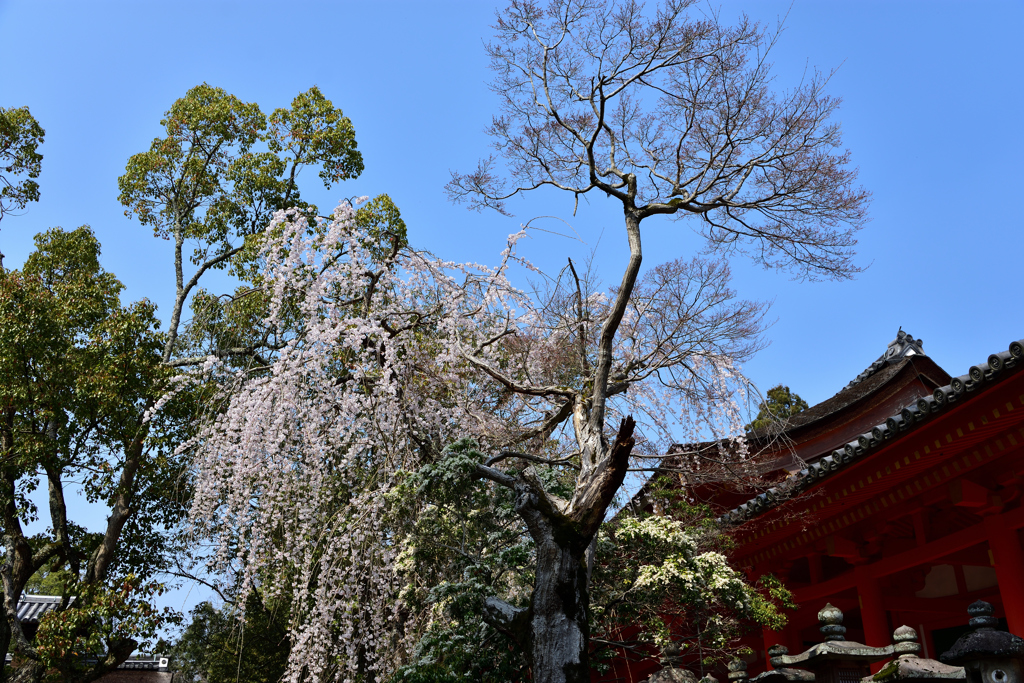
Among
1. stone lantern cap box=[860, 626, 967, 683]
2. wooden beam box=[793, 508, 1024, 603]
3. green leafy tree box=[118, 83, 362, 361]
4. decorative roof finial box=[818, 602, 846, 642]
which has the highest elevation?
green leafy tree box=[118, 83, 362, 361]

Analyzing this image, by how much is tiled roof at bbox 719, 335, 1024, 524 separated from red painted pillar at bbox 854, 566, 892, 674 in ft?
4.14

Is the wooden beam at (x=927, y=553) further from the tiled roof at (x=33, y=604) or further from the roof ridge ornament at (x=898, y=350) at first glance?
the tiled roof at (x=33, y=604)

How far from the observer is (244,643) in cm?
1265

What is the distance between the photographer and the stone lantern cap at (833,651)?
4.16 metres

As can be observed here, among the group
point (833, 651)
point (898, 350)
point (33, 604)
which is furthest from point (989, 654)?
point (33, 604)

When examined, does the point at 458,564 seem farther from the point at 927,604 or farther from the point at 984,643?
the point at 927,604

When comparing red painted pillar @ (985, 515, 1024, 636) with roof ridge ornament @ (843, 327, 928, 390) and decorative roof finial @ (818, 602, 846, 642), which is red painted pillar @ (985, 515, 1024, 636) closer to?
decorative roof finial @ (818, 602, 846, 642)

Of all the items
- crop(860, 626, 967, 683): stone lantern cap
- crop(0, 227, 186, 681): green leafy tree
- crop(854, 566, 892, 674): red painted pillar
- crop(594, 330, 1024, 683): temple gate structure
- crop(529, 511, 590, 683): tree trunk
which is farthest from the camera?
crop(0, 227, 186, 681): green leafy tree

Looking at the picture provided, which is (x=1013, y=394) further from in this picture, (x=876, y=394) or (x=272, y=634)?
(x=272, y=634)

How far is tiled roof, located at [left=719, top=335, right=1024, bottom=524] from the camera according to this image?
491 centimetres

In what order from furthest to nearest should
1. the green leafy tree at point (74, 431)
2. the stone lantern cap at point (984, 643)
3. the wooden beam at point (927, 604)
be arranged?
1. the green leafy tree at point (74, 431)
2. the wooden beam at point (927, 604)
3. the stone lantern cap at point (984, 643)

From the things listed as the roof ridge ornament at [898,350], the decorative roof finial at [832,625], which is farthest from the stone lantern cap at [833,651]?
the roof ridge ornament at [898,350]

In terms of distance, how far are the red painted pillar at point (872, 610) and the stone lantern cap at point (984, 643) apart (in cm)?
373

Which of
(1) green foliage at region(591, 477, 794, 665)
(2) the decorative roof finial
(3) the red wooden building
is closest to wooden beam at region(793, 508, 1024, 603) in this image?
(3) the red wooden building
